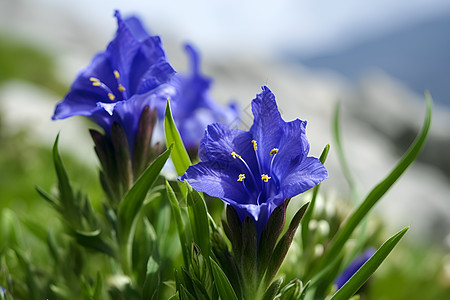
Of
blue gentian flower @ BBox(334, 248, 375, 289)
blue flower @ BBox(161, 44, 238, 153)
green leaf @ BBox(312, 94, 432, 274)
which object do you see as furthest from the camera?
blue flower @ BBox(161, 44, 238, 153)

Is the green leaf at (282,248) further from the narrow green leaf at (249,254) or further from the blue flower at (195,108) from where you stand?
the blue flower at (195,108)

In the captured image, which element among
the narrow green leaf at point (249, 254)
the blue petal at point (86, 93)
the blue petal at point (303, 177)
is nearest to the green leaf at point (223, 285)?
the narrow green leaf at point (249, 254)

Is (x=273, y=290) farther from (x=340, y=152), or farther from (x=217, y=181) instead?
(x=340, y=152)

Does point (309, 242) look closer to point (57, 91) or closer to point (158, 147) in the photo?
point (158, 147)

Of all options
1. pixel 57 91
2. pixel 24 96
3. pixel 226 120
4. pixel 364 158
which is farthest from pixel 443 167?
pixel 226 120

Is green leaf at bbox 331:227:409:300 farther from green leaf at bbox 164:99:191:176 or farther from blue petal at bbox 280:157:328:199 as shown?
green leaf at bbox 164:99:191:176

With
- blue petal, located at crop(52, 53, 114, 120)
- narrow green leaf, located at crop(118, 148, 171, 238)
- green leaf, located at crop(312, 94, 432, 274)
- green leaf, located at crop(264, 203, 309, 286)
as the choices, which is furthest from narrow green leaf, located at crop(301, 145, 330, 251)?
blue petal, located at crop(52, 53, 114, 120)

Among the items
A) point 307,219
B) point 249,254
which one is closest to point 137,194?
point 249,254
